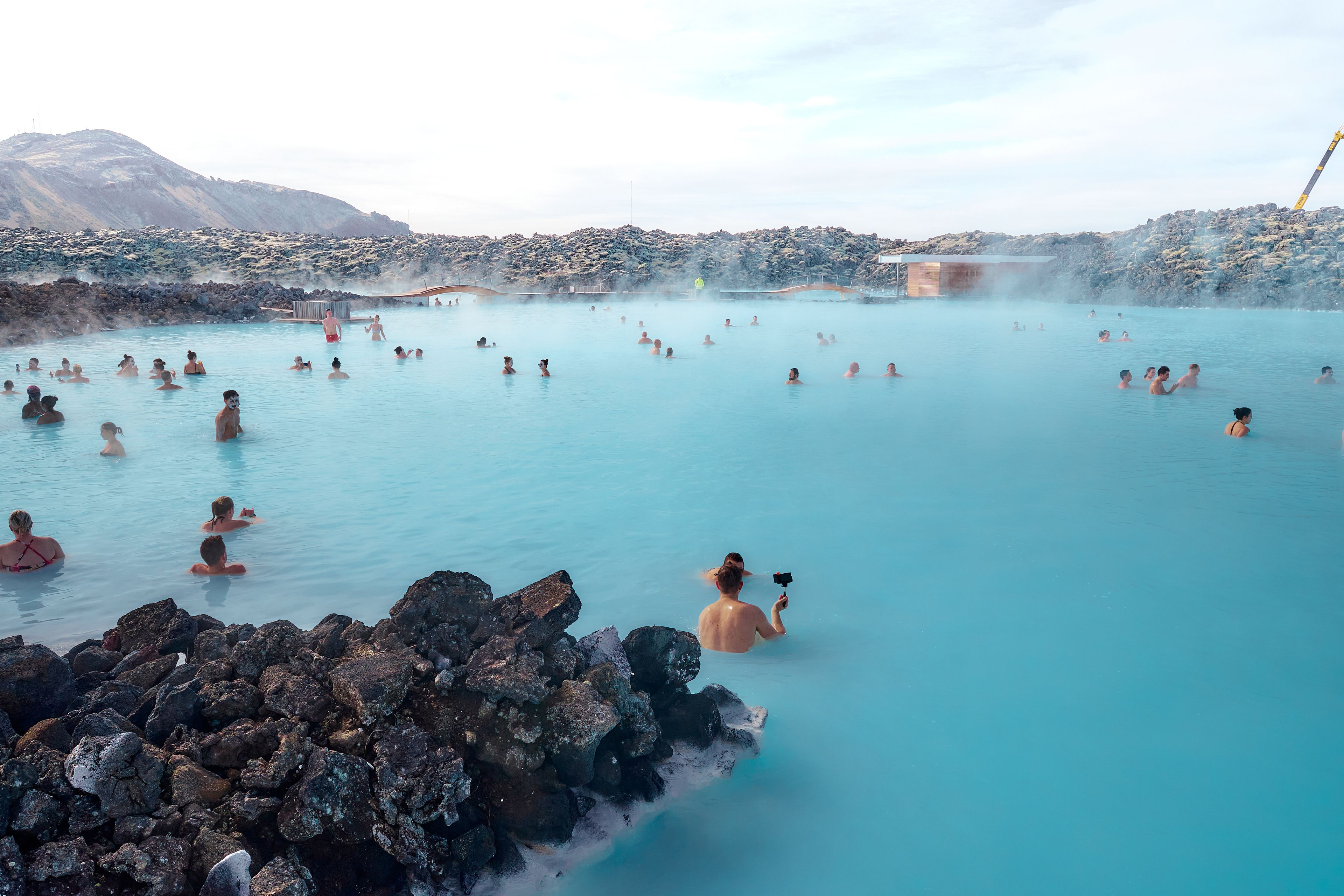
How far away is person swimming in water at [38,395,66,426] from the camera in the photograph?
10.5 meters

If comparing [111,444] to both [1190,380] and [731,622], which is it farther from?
[1190,380]

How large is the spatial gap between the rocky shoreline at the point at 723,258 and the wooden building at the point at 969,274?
2.81 meters

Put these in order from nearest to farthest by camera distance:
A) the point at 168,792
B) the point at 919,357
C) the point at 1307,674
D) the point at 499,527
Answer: the point at 168,792
the point at 1307,674
the point at 499,527
the point at 919,357

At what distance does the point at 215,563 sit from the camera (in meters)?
6.07

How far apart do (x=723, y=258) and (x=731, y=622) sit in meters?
54.8

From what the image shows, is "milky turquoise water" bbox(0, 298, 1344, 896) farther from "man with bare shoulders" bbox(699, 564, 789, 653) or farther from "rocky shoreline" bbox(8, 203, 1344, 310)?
"rocky shoreline" bbox(8, 203, 1344, 310)

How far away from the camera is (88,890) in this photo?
7.91 ft

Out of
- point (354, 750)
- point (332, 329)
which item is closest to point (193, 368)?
point (332, 329)

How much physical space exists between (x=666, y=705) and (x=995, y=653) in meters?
2.61

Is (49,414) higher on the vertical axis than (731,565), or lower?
higher

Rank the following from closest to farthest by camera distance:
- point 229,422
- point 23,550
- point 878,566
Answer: point 23,550 < point 878,566 < point 229,422

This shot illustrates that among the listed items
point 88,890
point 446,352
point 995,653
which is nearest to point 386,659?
point 88,890

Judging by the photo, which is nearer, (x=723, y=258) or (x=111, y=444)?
(x=111, y=444)

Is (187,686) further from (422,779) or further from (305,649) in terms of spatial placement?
→ (422,779)
